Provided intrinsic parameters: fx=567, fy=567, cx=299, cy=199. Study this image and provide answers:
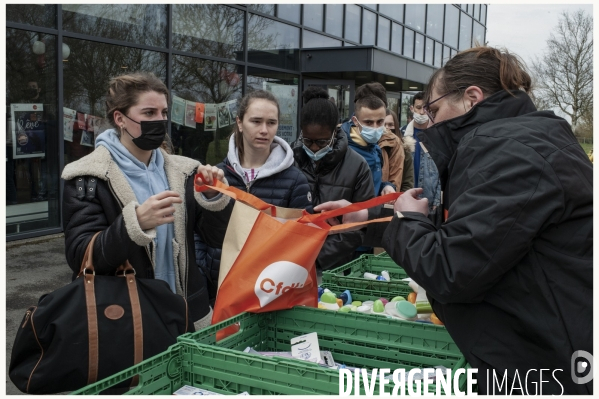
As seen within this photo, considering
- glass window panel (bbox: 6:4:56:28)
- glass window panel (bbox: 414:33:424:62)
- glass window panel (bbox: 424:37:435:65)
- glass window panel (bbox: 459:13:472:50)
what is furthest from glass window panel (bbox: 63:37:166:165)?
glass window panel (bbox: 459:13:472:50)

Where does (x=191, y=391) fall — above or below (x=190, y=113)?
below

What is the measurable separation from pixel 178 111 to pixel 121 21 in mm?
1646

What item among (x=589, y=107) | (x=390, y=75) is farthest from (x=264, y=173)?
(x=589, y=107)

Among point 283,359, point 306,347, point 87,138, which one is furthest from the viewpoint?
point 87,138

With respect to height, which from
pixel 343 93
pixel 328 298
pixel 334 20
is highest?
pixel 334 20

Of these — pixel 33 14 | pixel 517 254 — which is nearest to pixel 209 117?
pixel 33 14

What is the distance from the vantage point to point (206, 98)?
9.89m

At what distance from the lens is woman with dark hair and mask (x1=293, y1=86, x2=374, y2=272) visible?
3.68 meters

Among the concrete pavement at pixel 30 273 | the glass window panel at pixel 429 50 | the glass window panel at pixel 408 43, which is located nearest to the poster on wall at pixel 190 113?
the concrete pavement at pixel 30 273

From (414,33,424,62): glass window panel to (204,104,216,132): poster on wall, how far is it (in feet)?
28.8

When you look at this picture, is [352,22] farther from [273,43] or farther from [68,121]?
[68,121]

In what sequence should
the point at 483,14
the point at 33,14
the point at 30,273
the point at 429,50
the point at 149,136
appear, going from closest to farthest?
the point at 149,136 < the point at 30,273 < the point at 33,14 < the point at 429,50 < the point at 483,14

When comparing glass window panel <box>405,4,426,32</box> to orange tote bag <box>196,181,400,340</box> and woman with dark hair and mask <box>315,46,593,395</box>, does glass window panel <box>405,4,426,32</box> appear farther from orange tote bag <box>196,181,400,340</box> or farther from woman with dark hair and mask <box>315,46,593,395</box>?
woman with dark hair and mask <box>315,46,593,395</box>

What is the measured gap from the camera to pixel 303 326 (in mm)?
2340
